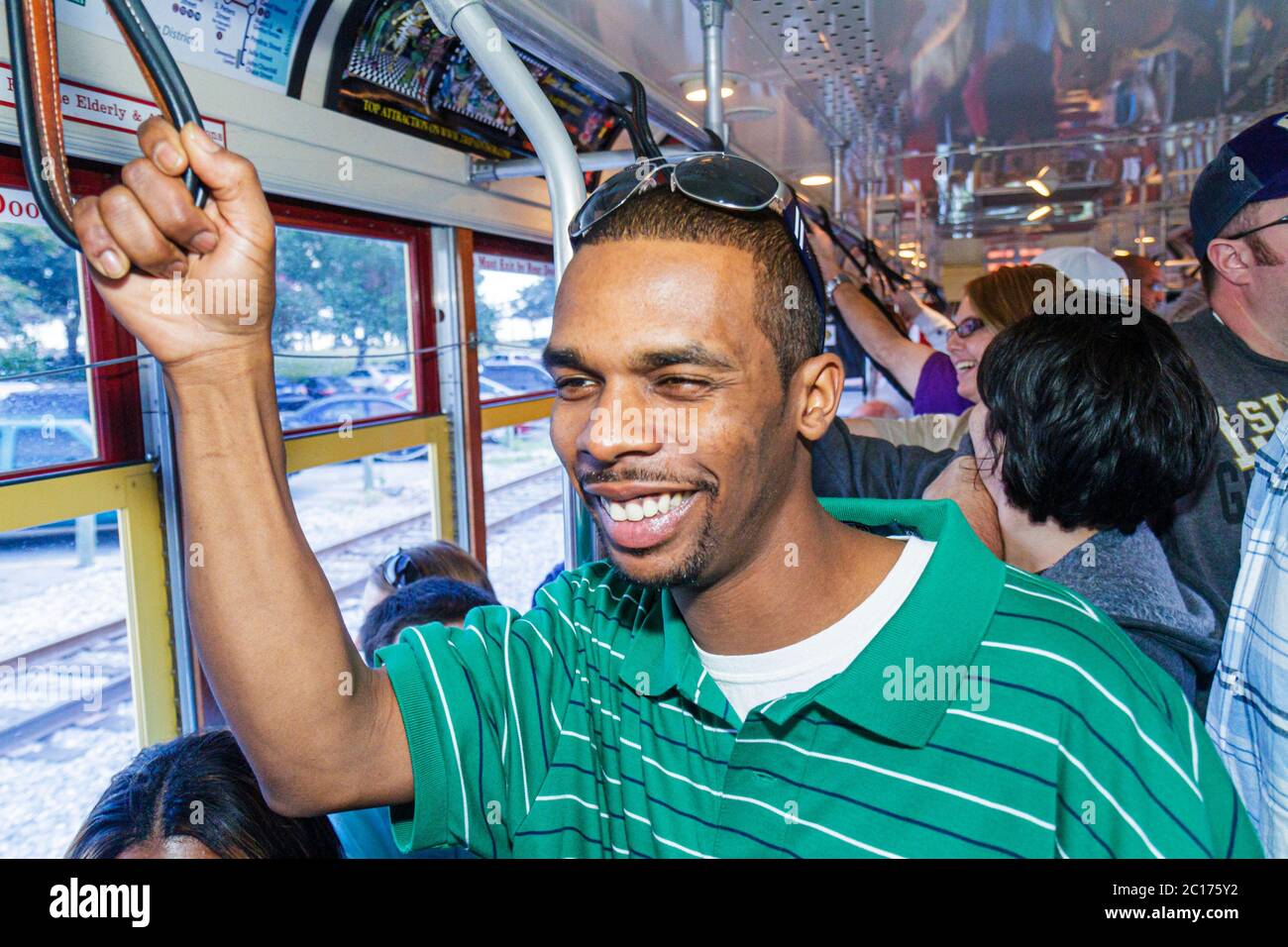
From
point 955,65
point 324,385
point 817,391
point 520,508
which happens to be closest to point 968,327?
point 955,65

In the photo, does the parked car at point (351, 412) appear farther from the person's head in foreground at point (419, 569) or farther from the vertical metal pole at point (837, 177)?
the vertical metal pole at point (837, 177)

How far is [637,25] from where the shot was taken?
247 cm

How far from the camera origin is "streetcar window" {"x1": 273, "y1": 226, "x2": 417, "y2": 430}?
2.79 meters

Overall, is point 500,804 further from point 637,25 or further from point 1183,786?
point 637,25

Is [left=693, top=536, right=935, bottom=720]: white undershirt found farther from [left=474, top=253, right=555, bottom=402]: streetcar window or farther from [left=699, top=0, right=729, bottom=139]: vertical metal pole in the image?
[left=474, top=253, right=555, bottom=402]: streetcar window

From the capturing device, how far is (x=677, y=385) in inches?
42.0

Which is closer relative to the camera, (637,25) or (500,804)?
(500,804)

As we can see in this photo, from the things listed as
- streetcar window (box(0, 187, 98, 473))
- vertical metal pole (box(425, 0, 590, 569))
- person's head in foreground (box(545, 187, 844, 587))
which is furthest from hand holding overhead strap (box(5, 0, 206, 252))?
streetcar window (box(0, 187, 98, 473))

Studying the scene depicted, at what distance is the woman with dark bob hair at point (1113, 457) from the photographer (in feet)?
4.71

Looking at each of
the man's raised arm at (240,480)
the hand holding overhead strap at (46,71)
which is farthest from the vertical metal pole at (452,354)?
the hand holding overhead strap at (46,71)

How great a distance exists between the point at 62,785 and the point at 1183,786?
2336 millimetres

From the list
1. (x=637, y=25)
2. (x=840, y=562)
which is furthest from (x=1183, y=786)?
(x=637, y=25)

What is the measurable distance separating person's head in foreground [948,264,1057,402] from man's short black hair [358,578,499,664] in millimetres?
1467
